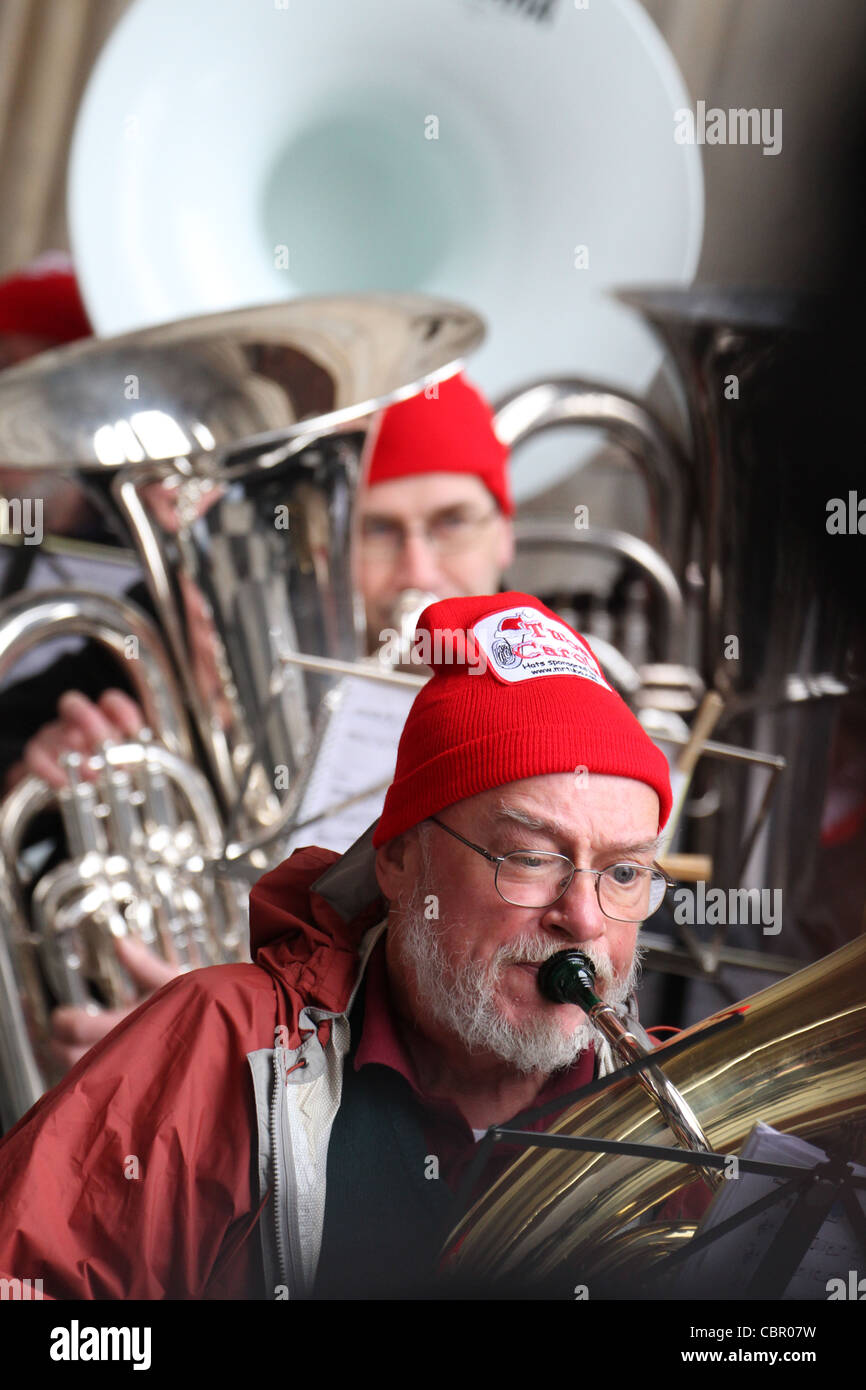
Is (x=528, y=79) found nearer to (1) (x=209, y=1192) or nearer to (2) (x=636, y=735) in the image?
(2) (x=636, y=735)

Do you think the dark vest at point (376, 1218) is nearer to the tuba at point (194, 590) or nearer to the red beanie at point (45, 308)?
the tuba at point (194, 590)

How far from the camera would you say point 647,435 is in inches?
64.6

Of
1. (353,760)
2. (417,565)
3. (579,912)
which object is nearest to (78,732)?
(417,565)

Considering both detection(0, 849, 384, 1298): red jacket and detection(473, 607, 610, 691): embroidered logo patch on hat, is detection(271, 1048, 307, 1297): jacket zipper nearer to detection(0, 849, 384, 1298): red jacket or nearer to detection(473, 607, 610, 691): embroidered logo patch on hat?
detection(0, 849, 384, 1298): red jacket

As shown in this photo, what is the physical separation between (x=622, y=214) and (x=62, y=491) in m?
0.77

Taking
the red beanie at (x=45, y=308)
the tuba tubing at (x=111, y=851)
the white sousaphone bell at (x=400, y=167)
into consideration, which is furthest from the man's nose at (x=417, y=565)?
the red beanie at (x=45, y=308)

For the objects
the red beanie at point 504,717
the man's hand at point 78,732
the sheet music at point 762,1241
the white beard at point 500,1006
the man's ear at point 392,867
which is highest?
the man's hand at point 78,732

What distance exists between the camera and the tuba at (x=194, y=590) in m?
1.04

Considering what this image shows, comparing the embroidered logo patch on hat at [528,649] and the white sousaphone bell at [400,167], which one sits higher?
the white sousaphone bell at [400,167]

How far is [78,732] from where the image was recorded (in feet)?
4.15

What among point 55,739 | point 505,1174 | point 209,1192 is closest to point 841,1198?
point 505,1174

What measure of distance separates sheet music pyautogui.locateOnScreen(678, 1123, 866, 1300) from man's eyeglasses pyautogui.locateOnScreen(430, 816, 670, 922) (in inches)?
4.1

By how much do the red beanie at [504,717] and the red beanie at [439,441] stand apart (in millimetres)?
642

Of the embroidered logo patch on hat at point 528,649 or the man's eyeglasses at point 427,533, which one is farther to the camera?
the man's eyeglasses at point 427,533
